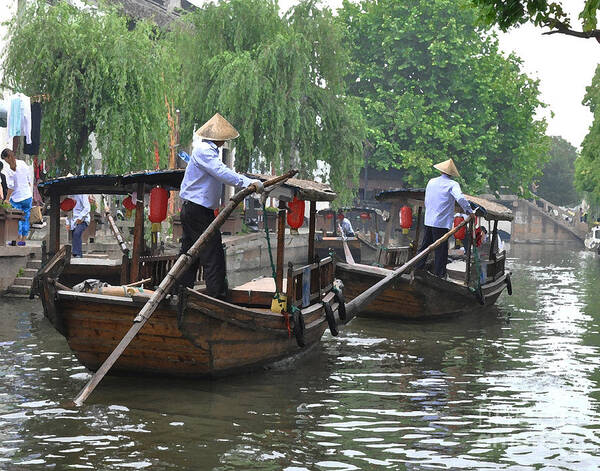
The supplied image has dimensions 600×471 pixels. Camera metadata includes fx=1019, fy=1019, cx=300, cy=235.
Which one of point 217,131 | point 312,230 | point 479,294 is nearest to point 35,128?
point 479,294

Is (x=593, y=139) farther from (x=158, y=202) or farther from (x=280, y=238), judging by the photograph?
(x=280, y=238)

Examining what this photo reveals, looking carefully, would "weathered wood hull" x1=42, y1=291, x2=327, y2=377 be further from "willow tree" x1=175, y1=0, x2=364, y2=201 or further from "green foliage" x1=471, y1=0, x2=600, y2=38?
"willow tree" x1=175, y1=0, x2=364, y2=201

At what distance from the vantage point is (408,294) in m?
13.5

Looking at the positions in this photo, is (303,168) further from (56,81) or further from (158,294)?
(158,294)

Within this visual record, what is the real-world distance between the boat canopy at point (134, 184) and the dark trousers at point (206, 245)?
2.27 feet

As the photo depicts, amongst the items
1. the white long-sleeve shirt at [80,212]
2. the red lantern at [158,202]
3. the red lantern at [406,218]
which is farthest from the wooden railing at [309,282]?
the white long-sleeve shirt at [80,212]

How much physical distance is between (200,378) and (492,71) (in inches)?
1351

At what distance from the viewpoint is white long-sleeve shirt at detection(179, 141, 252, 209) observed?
882 cm

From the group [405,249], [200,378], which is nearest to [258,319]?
[200,378]

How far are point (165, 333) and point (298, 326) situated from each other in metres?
1.56

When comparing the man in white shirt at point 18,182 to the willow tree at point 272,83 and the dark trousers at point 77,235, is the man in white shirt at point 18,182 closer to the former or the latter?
the dark trousers at point 77,235

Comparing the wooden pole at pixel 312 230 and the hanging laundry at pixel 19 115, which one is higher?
the hanging laundry at pixel 19 115

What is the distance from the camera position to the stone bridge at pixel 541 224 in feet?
204

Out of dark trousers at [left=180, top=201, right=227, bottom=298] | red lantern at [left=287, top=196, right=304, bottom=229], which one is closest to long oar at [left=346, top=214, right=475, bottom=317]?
red lantern at [left=287, top=196, right=304, bottom=229]
